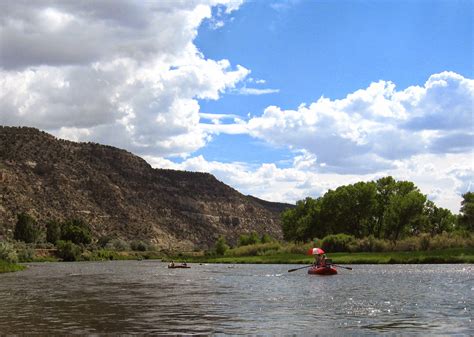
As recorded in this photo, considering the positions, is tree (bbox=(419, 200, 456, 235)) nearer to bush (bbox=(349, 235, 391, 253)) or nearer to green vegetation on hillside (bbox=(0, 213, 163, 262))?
bush (bbox=(349, 235, 391, 253))

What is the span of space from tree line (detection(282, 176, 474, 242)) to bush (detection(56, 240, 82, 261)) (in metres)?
53.3

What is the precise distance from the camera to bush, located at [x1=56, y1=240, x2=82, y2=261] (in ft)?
453

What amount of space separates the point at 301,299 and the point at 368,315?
8939 mm

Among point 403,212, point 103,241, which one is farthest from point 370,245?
point 103,241

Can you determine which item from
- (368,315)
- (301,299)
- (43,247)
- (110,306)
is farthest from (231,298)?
(43,247)

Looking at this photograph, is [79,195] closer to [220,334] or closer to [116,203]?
[116,203]

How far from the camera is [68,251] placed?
5448 inches

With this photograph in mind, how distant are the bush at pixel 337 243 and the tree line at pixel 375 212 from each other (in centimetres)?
1579

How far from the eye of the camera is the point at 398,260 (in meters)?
81.2

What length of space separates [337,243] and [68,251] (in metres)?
67.6

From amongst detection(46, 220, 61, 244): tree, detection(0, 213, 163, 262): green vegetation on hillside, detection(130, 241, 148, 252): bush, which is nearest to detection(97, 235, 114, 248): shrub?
detection(0, 213, 163, 262): green vegetation on hillside

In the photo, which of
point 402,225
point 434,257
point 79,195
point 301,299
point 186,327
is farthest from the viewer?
point 79,195

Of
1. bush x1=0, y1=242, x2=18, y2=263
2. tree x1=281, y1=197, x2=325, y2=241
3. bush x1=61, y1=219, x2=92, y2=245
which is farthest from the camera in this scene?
bush x1=61, y1=219, x2=92, y2=245

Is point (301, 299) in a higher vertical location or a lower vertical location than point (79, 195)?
lower
